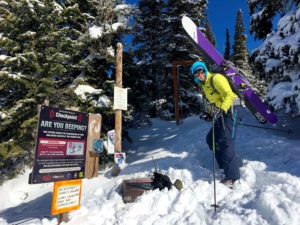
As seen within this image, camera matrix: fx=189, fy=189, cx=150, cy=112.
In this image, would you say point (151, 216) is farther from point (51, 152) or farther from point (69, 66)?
point (69, 66)

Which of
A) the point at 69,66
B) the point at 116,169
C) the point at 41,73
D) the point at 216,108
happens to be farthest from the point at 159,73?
the point at 216,108

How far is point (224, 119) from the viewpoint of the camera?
12.6 ft

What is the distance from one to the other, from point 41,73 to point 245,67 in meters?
28.7

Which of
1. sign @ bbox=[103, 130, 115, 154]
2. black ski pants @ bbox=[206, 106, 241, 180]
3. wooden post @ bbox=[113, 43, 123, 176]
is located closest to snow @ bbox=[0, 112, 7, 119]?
sign @ bbox=[103, 130, 115, 154]

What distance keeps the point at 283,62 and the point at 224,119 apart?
2675mm

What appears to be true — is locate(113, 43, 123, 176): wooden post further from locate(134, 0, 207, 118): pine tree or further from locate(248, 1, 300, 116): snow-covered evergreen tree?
locate(134, 0, 207, 118): pine tree

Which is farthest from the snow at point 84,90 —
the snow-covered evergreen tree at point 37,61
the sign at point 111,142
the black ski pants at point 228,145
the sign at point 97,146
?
the black ski pants at point 228,145

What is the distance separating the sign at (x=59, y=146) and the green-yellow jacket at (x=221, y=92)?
2.66 metres

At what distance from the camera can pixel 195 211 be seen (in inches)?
113

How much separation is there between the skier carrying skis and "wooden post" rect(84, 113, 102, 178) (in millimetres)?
2461

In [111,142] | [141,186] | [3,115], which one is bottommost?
[141,186]

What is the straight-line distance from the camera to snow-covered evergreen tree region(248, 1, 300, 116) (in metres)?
4.68

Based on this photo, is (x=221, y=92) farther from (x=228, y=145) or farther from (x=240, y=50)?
(x=240, y=50)

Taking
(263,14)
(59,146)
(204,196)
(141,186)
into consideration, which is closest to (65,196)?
(59,146)
